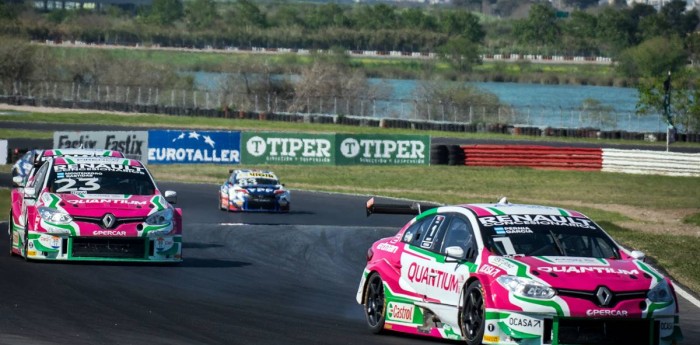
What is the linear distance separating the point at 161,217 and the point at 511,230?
24.4ft

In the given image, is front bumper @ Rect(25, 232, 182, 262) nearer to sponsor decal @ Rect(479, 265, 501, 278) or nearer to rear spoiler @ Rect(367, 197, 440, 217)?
rear spoiler @ Rect(367, 197, 440, 217)

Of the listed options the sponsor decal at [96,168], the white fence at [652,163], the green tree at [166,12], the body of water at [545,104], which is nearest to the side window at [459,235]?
the sponsor decal at [96,168]

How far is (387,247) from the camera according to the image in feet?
45.0

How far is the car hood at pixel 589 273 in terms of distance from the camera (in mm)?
11188

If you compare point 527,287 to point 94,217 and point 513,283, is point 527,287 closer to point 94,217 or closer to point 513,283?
point 513,283

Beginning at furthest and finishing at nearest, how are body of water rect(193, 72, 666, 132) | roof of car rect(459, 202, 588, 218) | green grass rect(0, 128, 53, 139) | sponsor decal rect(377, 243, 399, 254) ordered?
body of water rect(193, 72, 666, 132) → green grass rect(0, 128, 53, 139) → sponsor decal rect(377, 243, 399, 254) → roof of car rect(459, 202, 588, 218)

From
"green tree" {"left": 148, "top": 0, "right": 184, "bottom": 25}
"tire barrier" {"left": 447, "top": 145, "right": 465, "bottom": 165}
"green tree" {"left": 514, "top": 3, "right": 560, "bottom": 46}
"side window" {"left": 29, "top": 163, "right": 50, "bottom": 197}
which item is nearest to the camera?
"side window" {"left": 29, "top": 163, "right": 50, "bottom": 197}

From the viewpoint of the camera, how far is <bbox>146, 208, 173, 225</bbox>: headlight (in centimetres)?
1836

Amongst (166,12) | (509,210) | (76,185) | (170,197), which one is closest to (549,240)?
(509,210)

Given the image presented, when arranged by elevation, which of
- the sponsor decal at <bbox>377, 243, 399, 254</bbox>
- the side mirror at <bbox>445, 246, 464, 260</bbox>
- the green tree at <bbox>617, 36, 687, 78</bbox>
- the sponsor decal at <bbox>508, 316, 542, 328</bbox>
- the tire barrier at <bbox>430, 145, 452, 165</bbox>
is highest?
the green tree at <bbox>617, 36, 687, 78</bbox>

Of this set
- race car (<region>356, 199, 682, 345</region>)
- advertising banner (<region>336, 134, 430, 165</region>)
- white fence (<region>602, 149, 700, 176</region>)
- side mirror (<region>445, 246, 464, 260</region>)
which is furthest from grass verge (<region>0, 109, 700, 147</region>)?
side mirror (<region>445, 246, 464, 260</region>)

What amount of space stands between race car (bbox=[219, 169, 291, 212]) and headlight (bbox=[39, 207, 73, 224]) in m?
14.0

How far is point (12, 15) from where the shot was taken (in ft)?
448

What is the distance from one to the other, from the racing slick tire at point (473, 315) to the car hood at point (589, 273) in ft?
1.52
